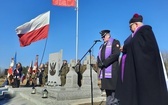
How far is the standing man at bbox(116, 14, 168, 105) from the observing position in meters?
3.05

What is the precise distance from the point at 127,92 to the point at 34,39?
9542 mm

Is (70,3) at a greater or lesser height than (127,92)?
greater

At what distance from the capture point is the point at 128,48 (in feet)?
11.1

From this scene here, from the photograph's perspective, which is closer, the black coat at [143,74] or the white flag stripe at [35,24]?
the black coat at [143,74]

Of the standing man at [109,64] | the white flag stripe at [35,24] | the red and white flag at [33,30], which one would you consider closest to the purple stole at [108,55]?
the standing man at [109,64]

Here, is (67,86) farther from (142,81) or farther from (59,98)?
(142,81)

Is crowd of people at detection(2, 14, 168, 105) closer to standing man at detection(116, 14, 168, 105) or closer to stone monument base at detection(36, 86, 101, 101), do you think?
standing man at detection(116, 14, 168, 105)

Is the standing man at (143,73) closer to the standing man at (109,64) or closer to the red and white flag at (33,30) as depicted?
the standing man at (109,64)

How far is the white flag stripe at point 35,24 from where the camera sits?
12133 mm

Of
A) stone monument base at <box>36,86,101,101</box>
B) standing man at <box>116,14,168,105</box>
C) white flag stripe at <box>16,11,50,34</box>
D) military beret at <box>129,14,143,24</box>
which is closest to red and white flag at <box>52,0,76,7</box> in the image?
white flag stripe at <box>16,11,50,34</box>

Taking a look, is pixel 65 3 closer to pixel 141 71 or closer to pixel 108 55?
pixel 108 55

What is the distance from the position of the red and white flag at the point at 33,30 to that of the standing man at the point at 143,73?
9.31 metres

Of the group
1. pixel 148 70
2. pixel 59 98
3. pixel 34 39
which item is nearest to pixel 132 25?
pixel 148 70

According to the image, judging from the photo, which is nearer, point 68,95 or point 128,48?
point 128,48
